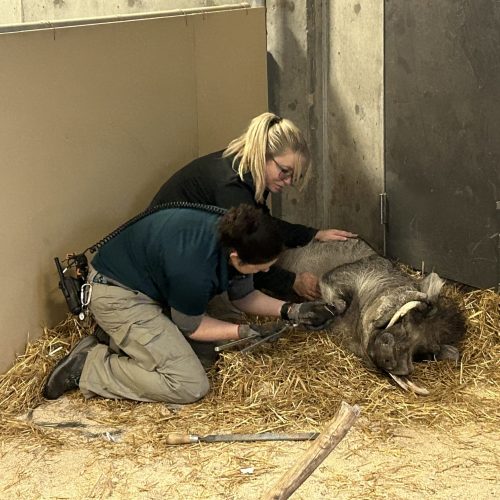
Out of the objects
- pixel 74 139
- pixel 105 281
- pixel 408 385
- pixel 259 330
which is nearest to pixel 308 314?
pixel 259 330


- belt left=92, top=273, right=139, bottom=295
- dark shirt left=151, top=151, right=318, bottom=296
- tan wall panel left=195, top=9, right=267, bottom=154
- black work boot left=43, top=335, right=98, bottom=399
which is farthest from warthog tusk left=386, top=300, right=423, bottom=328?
tan wall panel left=195, top=9, right=267, bottom=154

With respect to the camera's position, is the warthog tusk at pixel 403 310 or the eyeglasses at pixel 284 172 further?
the warthog tusk at pixel 403 310

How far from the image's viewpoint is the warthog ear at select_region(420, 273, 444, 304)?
523cm

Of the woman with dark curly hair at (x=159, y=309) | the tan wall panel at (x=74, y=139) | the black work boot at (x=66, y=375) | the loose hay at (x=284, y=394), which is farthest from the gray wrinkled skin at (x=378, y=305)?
the black work boot at (x=66, y=375)

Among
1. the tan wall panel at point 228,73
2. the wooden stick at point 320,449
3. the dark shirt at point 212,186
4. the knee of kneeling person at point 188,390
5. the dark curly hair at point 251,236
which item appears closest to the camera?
the wooden stick at point 320,449

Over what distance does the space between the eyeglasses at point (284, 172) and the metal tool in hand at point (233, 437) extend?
1356 mm

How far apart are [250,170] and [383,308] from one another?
41.5 inches

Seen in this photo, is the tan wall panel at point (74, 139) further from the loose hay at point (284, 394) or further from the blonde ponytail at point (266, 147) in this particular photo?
the blonde ponytail at point (266, 147)

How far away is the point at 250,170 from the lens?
500 cm

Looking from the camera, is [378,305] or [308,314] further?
[378,305]

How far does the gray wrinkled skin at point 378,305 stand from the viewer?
5.00 metres

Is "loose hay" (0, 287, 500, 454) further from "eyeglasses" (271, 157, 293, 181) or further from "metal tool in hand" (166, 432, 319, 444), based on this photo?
"eyeglasses" (271, 157, 293, 181)

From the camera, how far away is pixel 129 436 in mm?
4414

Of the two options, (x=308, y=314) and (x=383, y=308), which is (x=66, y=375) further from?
(x=383, y=308)
